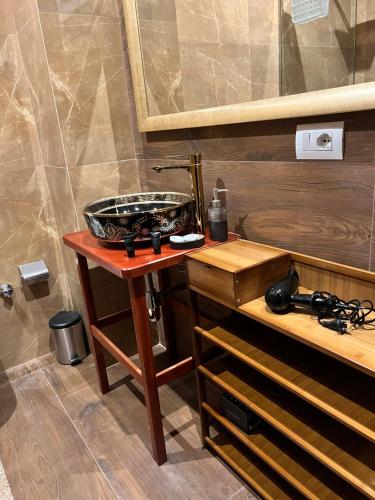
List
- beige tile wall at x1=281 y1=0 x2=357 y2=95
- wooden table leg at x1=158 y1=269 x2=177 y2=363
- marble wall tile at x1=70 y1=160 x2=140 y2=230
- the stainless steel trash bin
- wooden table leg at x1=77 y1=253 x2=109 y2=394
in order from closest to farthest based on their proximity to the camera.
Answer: beige tile wall at x1=281 y1=0 x2=357 y2=95, wooden table leg at x1=77 y1=253 x2=109 y2=394, marble wall tile at x1=70 y1=160 x2=140 y2=230, wooden table leg at x1=158 y1=269 x2=177 y2=363, the stainless steel trash bin

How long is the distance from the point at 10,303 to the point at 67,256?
14.3 inches

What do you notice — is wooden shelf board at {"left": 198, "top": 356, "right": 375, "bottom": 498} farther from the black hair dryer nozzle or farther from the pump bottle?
the pump bottle

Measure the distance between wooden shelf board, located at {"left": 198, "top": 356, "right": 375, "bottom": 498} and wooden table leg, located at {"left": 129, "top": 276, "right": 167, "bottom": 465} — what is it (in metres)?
0.17

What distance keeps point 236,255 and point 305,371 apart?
37 centimetres

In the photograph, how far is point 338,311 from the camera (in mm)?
934

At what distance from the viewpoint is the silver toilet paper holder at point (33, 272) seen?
1896 millimetres

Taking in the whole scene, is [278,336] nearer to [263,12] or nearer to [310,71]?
[310,71]

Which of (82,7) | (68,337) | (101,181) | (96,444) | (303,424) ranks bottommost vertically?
(96,444)

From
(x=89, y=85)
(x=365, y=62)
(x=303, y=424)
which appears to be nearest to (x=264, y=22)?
(x=365, y=62)

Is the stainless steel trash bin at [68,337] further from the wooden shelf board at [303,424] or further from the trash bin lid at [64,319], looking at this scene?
the wooden shelf board at [303,424]

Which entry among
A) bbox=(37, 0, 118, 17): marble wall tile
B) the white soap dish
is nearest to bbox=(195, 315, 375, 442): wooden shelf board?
the white soap dish

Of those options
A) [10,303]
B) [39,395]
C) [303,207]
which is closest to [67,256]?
[10,303]

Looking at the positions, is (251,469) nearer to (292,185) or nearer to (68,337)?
(292,185)

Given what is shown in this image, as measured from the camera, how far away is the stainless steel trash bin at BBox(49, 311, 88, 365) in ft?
6.32
